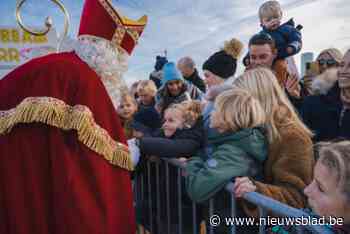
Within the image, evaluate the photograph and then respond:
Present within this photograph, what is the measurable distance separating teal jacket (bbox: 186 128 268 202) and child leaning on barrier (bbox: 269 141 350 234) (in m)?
0.45

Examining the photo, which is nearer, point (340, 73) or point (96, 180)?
point (96, 180)

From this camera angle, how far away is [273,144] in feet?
5.79

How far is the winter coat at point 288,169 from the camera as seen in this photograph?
1.61 meters

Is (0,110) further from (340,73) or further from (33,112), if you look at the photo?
(340,73)

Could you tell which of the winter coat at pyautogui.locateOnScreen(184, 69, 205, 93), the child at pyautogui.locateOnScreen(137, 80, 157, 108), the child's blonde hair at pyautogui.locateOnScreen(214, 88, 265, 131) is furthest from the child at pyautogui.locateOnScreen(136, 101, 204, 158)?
the winter coat at pyautogui.locateOnScreen(184, 69, 205, 93)

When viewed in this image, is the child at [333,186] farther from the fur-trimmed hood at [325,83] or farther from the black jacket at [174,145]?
the fur-trimmed hood at [325,83]

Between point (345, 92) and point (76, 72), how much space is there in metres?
1.73

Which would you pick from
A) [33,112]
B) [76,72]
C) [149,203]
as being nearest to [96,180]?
[33,112]

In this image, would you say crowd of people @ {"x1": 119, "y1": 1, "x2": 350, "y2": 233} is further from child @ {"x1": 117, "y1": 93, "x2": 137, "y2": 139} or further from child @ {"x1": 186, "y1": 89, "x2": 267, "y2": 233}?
child @ {"x1": 117, "y1": 93, "x2": 137, "y2": 139}

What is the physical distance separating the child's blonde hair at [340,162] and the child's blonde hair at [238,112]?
0.52 m

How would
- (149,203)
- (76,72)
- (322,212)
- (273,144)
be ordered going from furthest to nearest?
(149,203)
(273,144)
(76,72)
(322,212)

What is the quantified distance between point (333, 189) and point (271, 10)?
2.94 m

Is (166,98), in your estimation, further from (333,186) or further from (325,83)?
(333,186)

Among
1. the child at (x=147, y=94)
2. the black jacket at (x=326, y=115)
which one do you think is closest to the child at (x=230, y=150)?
the black jacket at (x=326, y=115)
